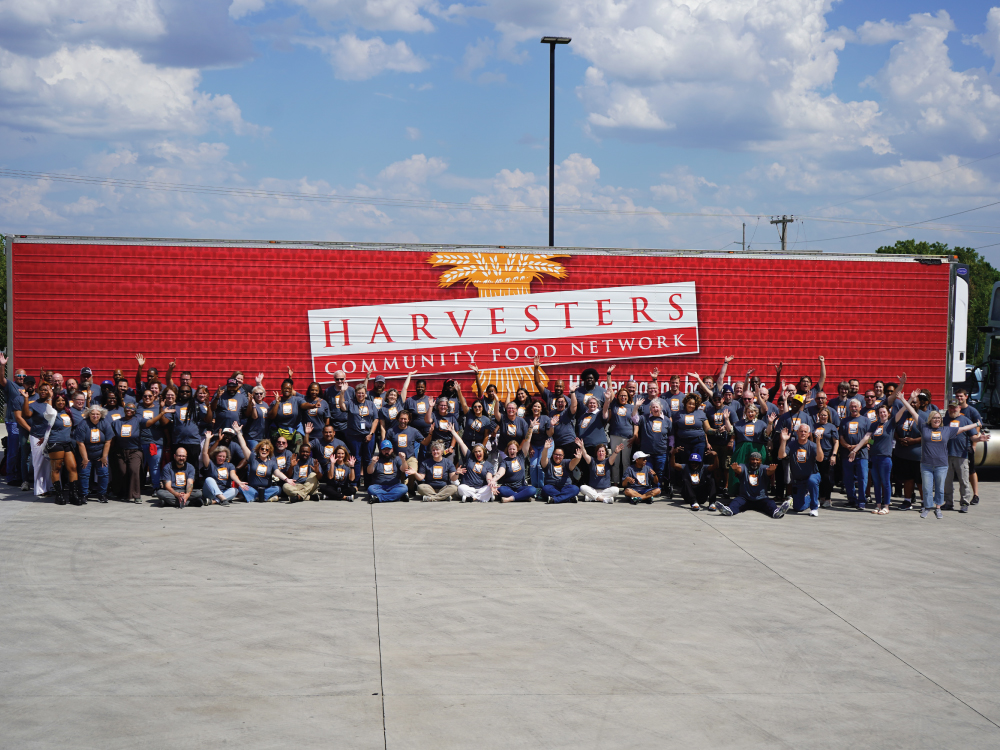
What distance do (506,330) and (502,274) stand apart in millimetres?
914

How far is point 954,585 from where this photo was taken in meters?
8.45

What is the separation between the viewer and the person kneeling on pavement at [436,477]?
12.4 metres

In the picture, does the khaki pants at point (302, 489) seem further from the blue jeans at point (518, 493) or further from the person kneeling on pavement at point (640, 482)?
the person kneeling on pavement at point (640, 482)

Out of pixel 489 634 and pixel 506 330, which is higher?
pixel 506 330

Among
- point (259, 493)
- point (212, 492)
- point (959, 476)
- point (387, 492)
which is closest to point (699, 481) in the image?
point (959, 476)

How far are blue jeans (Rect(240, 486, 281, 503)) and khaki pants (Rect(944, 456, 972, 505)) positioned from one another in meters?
9.25

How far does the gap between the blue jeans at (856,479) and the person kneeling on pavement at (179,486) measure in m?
8.94

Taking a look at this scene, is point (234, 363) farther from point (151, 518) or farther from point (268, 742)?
point (268, 742)

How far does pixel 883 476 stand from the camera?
12148 mm

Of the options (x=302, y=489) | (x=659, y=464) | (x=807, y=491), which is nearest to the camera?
(x=807, y=491)

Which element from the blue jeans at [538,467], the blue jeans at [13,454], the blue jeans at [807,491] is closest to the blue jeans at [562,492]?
the blue jeans at [538,467]

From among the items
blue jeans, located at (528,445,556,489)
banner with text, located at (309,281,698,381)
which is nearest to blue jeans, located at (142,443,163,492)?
banner with text, located at (309,281,698,381)

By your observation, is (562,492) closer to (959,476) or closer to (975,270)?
(959,476)

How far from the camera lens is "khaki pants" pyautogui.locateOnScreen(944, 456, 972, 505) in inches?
476
